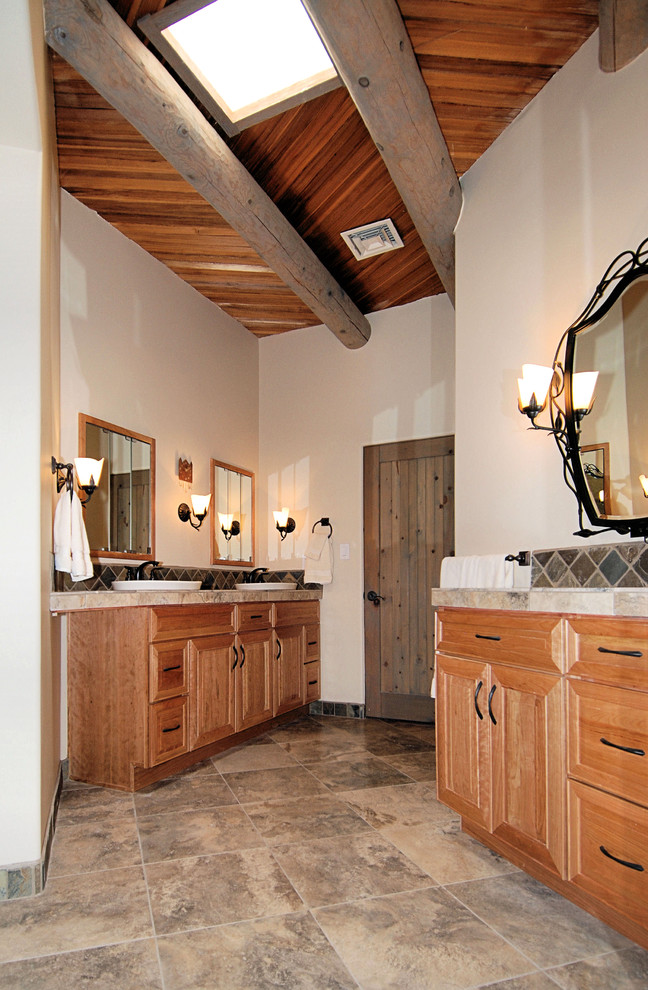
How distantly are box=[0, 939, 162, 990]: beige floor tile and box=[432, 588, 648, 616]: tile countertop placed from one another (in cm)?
139

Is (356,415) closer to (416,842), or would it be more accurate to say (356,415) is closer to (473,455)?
(473,455)

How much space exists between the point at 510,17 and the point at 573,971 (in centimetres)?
301

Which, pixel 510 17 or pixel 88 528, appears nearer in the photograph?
pixel 510 17

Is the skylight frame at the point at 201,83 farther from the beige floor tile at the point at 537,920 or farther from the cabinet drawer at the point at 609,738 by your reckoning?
the beige floor tile at the point at 537,920

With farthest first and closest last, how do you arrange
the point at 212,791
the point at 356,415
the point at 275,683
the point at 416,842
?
the point at 356,415
the point at 275,683
the point at 212,791
the point at 416,842

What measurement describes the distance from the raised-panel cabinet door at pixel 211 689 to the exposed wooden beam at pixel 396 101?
2372mm

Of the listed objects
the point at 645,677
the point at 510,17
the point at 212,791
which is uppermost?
the point at 510,17

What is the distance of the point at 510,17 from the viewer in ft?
8.39

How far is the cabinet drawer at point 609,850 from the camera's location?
164 cm

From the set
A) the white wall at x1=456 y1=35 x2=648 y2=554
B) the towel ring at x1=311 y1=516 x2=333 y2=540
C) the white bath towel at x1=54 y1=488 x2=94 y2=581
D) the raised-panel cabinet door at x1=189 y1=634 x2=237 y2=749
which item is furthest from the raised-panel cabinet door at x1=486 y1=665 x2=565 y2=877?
the towel ring at x1=311 y1=516 x2=333 y2=540

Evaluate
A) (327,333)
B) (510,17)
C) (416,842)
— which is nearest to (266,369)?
(327,333)

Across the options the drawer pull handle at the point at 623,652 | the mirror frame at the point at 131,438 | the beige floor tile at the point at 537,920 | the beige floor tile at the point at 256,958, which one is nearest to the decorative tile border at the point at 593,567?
the drawer pull handle at the point at 623,652

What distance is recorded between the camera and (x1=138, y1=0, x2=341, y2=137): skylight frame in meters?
2.46

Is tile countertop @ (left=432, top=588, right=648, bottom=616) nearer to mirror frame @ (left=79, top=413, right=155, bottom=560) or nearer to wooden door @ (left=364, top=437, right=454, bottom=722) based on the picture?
mirror frame @ (left=79, top=413, right=155, bottom=560)
